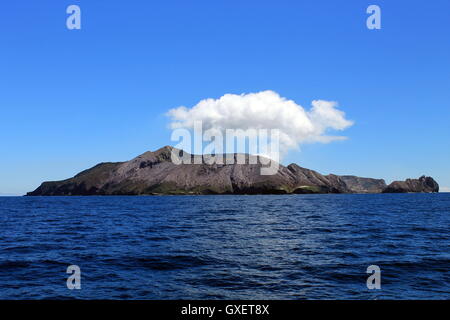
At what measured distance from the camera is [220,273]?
21.5 meters

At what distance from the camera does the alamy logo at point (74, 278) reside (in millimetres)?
18837

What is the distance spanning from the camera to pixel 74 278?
20156mm

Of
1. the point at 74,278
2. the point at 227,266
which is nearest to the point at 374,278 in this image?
the point at 227,266

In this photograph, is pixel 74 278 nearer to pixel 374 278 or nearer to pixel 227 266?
pixel 227 266

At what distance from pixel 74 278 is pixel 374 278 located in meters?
18.3

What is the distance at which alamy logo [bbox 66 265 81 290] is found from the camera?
61.8 ft

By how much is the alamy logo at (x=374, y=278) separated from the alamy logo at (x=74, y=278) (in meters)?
16.6

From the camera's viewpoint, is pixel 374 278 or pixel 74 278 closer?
pixel 374 278

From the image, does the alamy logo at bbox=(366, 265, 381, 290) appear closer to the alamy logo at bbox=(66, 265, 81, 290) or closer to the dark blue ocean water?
the dark blue ocean water

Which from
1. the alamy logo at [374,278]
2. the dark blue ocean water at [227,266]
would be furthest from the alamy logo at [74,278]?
the alamy logo at [374,278]

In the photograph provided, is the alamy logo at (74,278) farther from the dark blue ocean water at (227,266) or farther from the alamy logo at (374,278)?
the alamy logo at (374,278)
